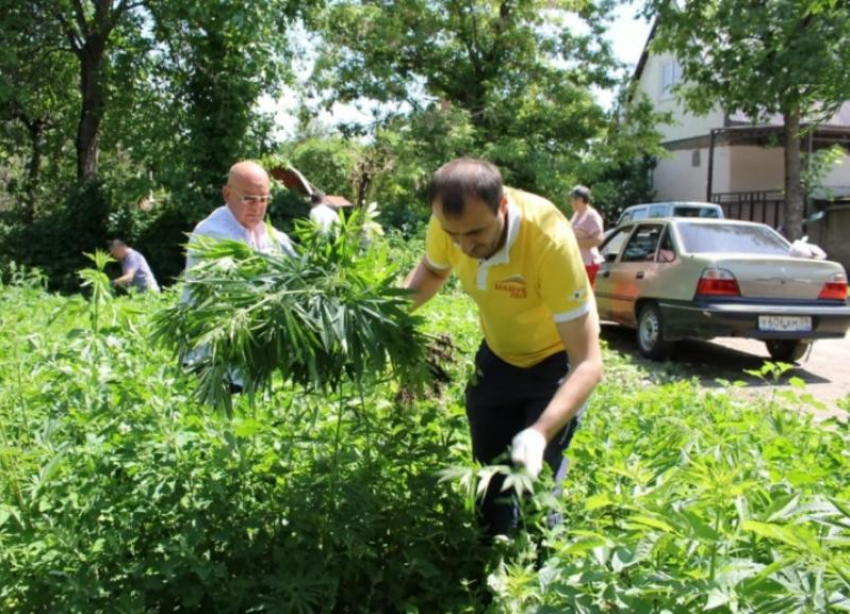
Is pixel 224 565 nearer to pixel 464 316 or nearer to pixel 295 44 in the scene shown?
pixel 464 316

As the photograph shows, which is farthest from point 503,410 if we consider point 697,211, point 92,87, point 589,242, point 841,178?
point 841,178

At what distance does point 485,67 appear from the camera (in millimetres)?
20281

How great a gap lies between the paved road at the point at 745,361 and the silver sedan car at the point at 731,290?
0.98 feet

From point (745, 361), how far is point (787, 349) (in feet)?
1.50

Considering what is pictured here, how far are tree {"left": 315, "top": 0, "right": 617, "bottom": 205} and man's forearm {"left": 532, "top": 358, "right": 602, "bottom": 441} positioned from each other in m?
17.0

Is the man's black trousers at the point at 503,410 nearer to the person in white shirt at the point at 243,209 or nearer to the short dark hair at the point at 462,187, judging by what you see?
the short dark hair at the point at 462,187

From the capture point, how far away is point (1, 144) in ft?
70.1

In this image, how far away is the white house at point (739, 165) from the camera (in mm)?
22969

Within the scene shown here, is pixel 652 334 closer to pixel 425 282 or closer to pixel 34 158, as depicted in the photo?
pixel 425 282

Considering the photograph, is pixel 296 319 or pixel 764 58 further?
pixel 764 58

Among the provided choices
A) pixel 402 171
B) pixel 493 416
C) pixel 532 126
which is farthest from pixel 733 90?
pixel 493 416

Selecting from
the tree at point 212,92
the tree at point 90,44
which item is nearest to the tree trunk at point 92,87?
the tree at point 90,44

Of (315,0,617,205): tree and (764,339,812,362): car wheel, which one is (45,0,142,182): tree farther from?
(764,339,812,362): car wheel

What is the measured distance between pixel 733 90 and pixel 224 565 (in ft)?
65.0
